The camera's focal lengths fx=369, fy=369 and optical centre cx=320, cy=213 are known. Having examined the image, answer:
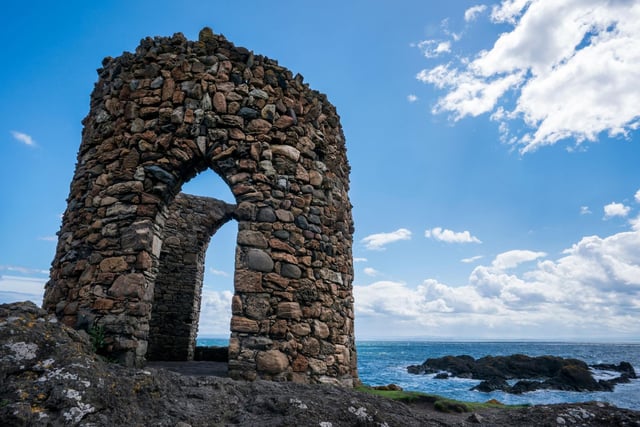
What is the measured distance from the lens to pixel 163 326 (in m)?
10.9

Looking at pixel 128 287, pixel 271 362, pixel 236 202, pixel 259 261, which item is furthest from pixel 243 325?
pixel 236 202

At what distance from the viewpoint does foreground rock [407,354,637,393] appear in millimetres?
24875

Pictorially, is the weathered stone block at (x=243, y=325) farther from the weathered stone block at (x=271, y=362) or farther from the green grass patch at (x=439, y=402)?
the green grass patch at (x=439, y=402)

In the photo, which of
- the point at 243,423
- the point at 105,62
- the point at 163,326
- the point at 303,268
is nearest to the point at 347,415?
the point at 243,423

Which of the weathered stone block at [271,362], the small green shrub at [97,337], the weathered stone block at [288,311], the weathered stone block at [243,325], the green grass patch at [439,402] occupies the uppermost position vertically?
the weathered stone block at [288,311]

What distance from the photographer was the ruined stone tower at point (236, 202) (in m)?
5.11

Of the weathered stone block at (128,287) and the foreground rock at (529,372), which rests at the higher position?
the weathered stone block at (128,287)

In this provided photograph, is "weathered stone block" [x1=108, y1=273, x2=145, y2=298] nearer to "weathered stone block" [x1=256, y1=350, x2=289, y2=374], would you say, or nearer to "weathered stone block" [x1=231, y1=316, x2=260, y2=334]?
"weathered stone block" [x1=231, y1=316, x2=260, y2=334]

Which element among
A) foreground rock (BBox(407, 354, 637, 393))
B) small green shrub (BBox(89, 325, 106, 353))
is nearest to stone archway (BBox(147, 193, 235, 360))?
small green shrub (BBox(89, 325, 106, 353))

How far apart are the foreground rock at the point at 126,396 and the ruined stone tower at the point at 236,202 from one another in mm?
1596

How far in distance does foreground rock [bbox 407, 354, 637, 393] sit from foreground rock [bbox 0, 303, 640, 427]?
2484cm

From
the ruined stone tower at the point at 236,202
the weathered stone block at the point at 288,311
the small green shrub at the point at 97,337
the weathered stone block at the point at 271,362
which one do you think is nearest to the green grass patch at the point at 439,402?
the ruined stone tower at the point at 236,202

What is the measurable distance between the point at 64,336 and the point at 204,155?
3.31 meters

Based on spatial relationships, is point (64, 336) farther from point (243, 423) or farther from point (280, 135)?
point (280, 135)
